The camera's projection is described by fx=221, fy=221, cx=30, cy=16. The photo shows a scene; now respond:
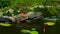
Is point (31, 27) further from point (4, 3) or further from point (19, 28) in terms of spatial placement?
point (4, 3)

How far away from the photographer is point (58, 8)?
11.5 meters

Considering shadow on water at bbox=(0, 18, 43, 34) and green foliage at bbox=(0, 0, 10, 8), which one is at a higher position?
green foliage at bbox=(0, 0, 10, 8)

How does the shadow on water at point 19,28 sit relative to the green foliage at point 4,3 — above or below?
below

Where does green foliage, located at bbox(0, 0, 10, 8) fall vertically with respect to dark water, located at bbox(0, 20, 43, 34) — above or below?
above

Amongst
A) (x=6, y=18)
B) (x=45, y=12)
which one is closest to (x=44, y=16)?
(x=45, y=12)

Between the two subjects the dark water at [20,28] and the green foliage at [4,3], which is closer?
the dark water at [20,28]

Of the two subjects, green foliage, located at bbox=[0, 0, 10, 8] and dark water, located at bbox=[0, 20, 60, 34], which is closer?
dark water, located at bbox=[0, 20, 60, 34]

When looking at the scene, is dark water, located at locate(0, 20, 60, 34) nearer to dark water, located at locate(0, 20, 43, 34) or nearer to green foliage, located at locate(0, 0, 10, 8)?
dark water, located at locate(0, 20, 43, 34)

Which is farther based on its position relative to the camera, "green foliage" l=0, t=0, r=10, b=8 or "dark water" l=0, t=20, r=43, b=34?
"green foliage" l=0, t=0, r=10, b=8

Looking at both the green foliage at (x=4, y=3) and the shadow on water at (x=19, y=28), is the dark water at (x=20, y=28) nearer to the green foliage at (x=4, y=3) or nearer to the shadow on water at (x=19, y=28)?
the shadow on water at (x=19, y=28)

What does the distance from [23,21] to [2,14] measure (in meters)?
1.26

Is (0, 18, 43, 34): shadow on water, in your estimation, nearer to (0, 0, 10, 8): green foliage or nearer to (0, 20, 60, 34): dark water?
(0, 20, 60, 34): dark water

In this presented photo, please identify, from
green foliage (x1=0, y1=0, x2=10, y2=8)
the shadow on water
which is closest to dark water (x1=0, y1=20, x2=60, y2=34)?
the shadow on water

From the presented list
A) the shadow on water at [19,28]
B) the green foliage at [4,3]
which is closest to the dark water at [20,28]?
the shadow on water at [19,28]
